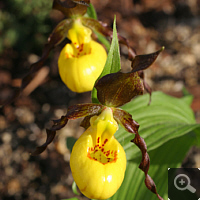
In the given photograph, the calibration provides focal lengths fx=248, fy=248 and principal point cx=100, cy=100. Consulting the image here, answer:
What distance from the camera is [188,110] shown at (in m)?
2.68

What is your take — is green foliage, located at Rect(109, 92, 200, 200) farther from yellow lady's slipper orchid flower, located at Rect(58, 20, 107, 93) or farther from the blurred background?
the blurred background

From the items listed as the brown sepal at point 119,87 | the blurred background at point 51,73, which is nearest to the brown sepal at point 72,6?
the brown sepal at point 119,87

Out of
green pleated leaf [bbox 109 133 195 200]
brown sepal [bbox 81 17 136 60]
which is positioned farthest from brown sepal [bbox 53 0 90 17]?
green pleated leaf [bbox 109 133 195 200]

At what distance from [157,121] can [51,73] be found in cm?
262

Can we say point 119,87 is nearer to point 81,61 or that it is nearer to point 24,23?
point 81,61

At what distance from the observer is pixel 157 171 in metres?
2.07

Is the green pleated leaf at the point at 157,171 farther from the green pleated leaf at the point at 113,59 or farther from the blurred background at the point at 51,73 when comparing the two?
the blurred background at the point at 51,73

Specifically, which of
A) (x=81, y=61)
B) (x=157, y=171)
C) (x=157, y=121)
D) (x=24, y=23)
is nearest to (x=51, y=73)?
Answer: (x=24, y=23)

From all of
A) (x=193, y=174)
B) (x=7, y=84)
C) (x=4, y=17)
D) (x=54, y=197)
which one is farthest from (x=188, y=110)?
(x=4, y=17)

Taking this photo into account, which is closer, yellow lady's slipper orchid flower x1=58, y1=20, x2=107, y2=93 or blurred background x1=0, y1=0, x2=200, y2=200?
yellow lady's slipper orchid flower x1=58, y1=20, x2=107, y2=93

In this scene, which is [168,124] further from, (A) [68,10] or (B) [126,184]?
(A) [68,10]

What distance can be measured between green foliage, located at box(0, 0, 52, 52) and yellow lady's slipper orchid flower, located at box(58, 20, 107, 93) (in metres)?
2.05

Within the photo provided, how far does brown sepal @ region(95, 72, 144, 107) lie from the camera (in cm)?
142

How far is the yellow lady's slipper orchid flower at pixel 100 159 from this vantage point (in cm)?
145
